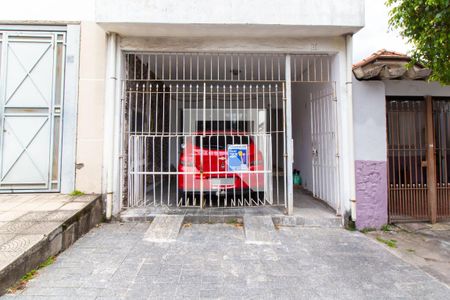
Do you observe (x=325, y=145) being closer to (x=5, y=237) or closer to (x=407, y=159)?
(x=407, y=159)

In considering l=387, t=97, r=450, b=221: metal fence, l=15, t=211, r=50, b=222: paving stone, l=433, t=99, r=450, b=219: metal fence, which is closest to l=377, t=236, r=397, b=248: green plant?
l=387, t=97, r=450, b=221: metal fence

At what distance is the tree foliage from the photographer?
3.13 m

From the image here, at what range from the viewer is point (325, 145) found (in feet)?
17.5

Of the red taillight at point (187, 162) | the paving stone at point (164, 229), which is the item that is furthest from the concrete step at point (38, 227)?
the red taillight at point (187, 162)

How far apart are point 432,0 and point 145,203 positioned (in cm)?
547

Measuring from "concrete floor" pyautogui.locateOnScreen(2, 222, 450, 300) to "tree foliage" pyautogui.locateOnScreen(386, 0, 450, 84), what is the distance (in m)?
2.71

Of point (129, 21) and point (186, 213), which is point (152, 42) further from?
point (186, 213)

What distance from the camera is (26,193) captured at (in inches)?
185

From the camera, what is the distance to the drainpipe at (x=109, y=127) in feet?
14.8

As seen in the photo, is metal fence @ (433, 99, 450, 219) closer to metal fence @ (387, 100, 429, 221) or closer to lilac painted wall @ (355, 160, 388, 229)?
metal fence @ (387, 100, 429, 221)

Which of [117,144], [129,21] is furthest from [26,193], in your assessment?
[129,21]

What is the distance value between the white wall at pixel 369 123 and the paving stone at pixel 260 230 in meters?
1.99

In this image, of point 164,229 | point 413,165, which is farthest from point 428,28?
point 164,229

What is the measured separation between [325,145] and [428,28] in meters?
2.58
